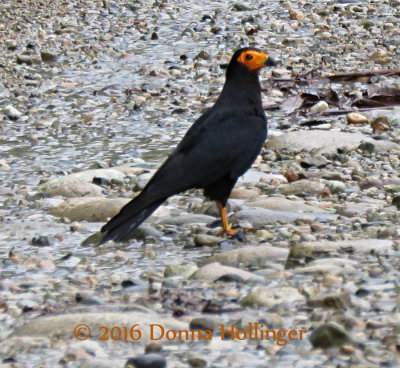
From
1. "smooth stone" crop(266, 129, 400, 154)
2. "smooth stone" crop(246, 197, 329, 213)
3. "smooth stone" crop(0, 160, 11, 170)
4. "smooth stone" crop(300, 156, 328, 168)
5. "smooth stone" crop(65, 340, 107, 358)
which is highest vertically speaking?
"smooth stone" crop(266, 129, 400, 154)

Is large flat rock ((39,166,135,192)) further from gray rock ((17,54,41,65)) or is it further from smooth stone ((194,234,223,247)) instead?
gray rock ((17,54,41,65))

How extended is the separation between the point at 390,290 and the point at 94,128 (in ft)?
19.3

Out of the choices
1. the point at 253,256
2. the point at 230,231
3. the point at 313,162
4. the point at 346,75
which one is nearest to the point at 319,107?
the point at 346,75

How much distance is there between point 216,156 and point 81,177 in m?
1.97

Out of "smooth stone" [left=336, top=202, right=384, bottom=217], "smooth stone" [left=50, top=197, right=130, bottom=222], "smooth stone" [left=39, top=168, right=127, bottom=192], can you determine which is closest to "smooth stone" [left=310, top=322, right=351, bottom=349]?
"smooth stone" [left=336, top=202, right=384, bottom=217]

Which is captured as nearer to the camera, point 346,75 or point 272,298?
point 272,298

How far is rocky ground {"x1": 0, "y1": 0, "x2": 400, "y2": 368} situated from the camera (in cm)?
402

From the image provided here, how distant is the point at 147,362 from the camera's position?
147 inches

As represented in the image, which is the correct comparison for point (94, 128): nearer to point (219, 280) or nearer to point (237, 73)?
point (237, 73)

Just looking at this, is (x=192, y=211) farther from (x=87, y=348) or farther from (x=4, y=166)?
(x=87, y=348)

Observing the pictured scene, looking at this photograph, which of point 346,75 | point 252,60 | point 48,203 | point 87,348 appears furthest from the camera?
point 346,75

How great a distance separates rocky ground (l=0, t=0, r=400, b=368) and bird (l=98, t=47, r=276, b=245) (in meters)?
0.22

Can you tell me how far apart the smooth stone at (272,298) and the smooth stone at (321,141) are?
3728 mm

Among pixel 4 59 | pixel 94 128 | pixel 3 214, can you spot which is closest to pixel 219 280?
pixel 3 214
